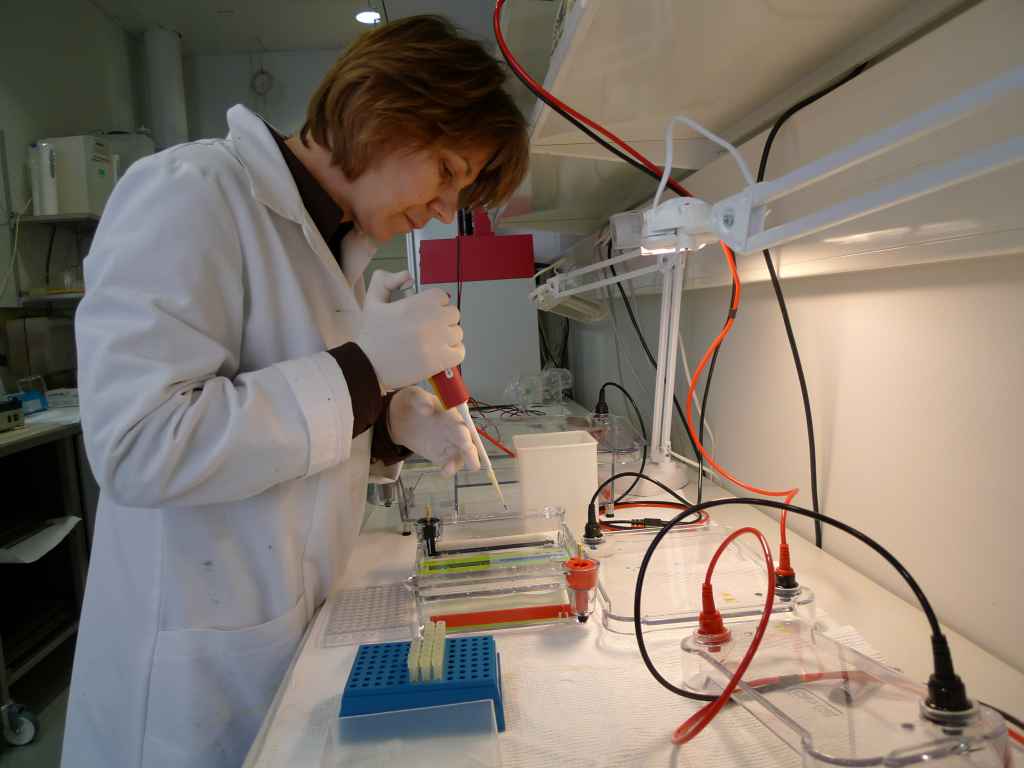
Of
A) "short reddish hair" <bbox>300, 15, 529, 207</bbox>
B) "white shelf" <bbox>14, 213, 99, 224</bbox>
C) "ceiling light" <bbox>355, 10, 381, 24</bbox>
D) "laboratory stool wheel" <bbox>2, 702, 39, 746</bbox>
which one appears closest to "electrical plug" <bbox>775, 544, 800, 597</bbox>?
"short reddish hair" <bbox>300, 15, 529, 207</bbox>

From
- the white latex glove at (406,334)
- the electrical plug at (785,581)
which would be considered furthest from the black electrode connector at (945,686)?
the white latex glove at (406,334)

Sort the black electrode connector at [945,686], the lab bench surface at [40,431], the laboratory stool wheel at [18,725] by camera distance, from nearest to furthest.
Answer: the black electrode connector at [945,686] < the laboratory stool wheel at [18,725] < the lab bench surface at [40,431]

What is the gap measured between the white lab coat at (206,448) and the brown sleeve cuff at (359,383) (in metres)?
0.02

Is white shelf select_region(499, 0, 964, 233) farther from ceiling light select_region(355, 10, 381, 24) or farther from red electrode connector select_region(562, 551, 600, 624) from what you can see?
ceiling light select_region(355, 10, 381, 24)

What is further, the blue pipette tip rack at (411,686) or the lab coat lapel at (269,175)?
the lab coat lapel at (269,175)

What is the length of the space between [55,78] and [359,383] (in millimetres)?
4107

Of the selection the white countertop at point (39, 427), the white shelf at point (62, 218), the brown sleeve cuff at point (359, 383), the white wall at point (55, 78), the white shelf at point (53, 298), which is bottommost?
the white countertop at point (39, 427)

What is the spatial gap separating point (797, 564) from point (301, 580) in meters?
0.72

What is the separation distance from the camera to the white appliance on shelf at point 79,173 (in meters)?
3.38

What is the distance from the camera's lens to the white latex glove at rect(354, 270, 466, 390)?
2.76 feet

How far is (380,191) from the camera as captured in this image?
93 centimetres

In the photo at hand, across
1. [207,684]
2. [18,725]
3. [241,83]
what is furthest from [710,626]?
[241,83]

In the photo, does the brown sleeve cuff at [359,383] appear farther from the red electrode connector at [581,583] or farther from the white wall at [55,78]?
the white wall at [55,78]

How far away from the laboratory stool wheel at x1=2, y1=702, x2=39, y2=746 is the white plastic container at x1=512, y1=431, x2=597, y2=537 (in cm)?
192
